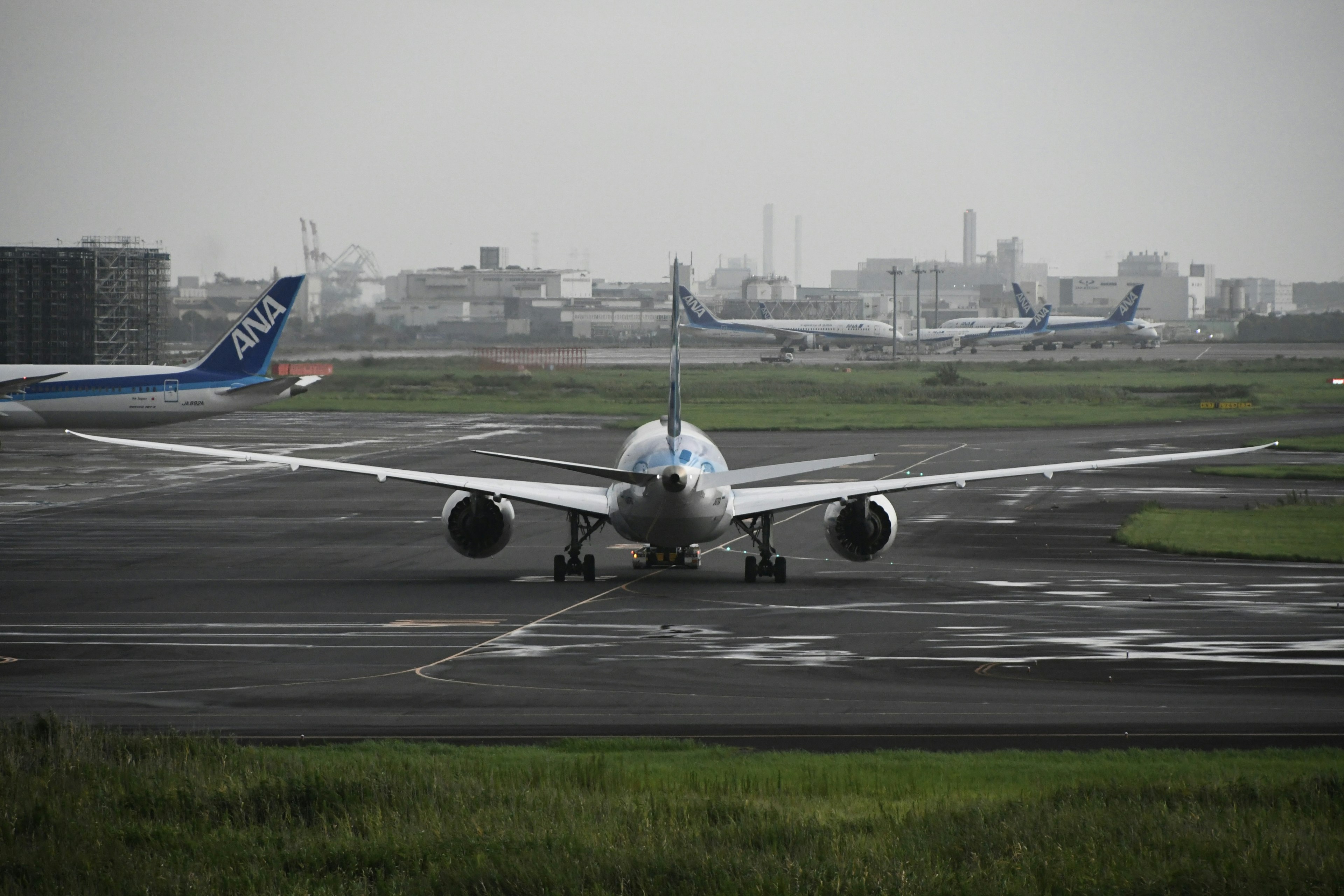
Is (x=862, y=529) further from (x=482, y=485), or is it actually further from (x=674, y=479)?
(x=482, y=485)

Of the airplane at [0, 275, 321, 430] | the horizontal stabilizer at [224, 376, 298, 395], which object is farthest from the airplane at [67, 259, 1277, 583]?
the airplane at [0, 275, 321, 430]

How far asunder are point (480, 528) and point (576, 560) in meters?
2.57

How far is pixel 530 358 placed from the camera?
169 meters

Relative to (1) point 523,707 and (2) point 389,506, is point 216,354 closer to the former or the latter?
(2) point 389,506

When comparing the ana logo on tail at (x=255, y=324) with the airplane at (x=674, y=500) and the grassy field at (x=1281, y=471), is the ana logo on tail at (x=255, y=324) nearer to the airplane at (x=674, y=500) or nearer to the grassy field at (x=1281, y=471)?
the airplane at (x=674, y=500)

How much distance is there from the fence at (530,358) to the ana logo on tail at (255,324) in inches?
2307

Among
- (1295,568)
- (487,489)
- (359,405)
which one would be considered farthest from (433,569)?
(359,405)

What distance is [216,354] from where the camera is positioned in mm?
78938

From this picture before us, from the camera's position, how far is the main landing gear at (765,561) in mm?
38000

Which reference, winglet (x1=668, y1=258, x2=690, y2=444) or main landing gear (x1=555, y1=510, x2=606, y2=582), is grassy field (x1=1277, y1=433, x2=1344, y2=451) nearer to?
winglet (x1=668, y1=258, x2=690, y2=444)

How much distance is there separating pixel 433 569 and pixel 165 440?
4998cm

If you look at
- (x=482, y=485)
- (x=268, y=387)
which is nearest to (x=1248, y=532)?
(x=482, y=485)

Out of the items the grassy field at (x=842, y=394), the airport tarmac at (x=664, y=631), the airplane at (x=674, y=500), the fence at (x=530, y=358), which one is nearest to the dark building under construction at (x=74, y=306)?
the grassy field at (x=842, y=394)

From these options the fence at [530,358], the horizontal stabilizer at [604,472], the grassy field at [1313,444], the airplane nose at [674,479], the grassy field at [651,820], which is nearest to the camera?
the grassy field at [651,820]
